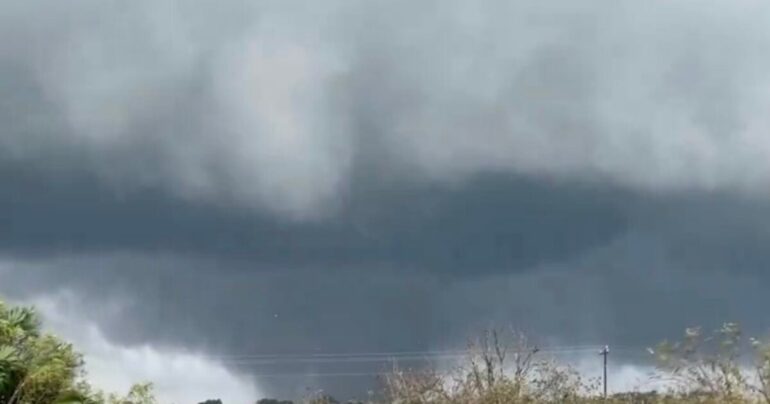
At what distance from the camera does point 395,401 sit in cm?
3316

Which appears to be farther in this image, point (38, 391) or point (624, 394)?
point (624, 394)

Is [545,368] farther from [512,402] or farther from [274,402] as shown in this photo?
[274,402]

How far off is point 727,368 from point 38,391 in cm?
1429

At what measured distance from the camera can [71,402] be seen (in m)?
24.6

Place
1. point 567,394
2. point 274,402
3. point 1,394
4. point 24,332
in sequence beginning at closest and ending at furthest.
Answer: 1. point 1,394
2. point 24,332
3. point 567,394
4. point 274,402

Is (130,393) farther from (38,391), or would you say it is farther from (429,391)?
(429,391)

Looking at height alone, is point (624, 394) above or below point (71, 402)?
above

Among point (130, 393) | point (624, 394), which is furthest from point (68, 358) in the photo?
point (624, 394)

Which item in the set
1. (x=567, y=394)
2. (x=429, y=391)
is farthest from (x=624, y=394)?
(x=429, y=391)

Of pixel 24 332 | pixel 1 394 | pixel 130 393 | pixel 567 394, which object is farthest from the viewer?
pixel 567 394

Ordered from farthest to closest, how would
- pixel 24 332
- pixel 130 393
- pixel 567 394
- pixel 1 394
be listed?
pixel 567 394, pixel 130 393, pixel 24 332, pixel 1 394

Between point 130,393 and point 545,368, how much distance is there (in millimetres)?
10719

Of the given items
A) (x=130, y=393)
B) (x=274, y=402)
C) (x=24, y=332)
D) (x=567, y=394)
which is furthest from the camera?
(x=274, y=402)

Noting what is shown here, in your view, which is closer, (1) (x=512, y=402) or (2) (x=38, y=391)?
(2) (x=38, y=391)
